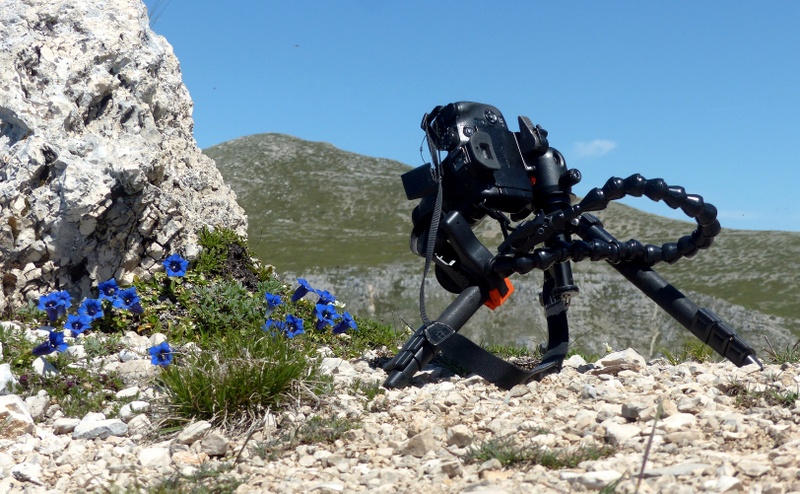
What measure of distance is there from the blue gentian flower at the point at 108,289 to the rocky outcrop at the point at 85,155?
0.51 meters

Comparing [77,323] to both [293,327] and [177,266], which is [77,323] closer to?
[177,266]

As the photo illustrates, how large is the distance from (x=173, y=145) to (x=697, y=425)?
6.78 meters

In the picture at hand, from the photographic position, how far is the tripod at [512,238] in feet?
20.0

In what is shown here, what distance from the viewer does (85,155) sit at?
7.84m

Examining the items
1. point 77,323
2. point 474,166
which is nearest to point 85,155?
point 77,323

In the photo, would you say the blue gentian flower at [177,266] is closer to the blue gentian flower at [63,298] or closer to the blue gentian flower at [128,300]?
the blue gentian flower at [128,300]

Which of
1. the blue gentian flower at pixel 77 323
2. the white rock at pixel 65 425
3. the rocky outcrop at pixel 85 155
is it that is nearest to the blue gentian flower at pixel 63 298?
the blue gentian flower at pixel 77 323

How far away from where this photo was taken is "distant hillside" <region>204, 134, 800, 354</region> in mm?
19016

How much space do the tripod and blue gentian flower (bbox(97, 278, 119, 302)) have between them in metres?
3.09

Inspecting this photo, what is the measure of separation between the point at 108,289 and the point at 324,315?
7.12ft

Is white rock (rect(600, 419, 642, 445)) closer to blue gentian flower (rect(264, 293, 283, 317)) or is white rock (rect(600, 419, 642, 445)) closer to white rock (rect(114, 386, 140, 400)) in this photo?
white rock (rect(114, 386, 140, 400))

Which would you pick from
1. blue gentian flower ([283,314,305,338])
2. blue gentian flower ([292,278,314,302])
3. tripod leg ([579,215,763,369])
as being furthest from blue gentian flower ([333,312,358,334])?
tripod leg ([579,215,763,369])

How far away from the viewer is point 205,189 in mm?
9422

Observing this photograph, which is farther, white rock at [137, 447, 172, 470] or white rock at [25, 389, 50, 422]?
white rock at [25, 389, 50, 422]
